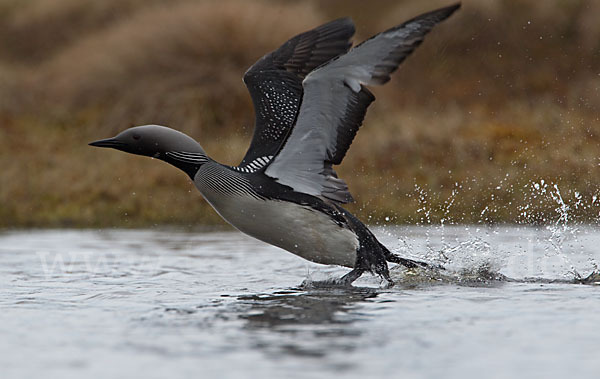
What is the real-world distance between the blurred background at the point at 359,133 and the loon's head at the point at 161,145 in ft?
16.2

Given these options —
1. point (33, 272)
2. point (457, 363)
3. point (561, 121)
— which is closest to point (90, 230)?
point (33, 272)

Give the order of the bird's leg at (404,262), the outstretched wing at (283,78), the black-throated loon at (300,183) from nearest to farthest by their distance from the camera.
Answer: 1. the black-throated loon at (300,183)
2. the bird's leg at (404,262)
3. the outstretched wing at (283,78)

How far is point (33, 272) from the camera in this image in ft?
25.5

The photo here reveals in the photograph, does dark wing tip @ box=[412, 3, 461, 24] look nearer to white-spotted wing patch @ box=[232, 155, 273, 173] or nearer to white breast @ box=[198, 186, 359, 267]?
white breast @ box=[198, 186, 359, 267]

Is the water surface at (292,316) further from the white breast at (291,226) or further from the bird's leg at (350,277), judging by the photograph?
the white breast at (291,226)

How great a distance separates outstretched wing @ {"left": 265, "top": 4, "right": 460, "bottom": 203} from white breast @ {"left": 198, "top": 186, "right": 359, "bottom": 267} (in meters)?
0.22

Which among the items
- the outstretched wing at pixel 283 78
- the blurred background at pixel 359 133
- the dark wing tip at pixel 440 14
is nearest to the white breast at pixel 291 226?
the outstretched wing at pixel 283 78

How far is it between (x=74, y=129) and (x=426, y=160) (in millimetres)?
6578

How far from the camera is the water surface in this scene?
169 inches

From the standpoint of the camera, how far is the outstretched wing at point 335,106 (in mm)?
5727

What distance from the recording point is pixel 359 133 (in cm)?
1455

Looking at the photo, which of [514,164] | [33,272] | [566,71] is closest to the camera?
[33,272]

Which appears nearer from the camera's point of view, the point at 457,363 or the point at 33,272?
the point at 457,363

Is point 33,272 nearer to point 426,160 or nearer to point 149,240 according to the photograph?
point 149,240
